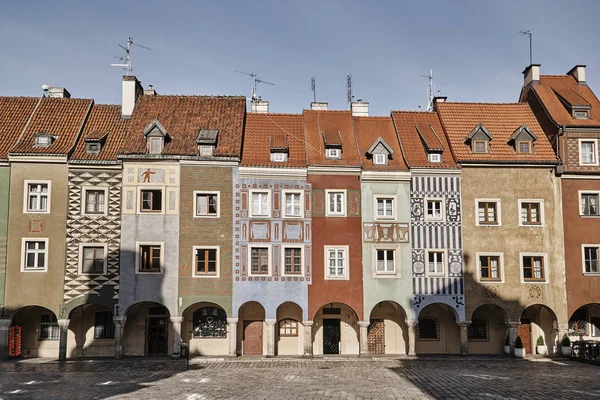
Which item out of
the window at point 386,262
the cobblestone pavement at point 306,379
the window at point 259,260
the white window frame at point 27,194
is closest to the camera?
the cobblestone pavement at point 306,379

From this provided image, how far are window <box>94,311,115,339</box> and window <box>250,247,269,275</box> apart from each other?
8236 mm

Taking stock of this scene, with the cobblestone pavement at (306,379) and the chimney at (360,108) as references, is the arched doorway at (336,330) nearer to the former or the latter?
the cobblestone pavement at (306,379)

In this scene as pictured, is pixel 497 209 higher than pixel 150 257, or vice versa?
pixel 497 209

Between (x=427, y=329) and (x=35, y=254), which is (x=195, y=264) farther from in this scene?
(x=427, y=329)

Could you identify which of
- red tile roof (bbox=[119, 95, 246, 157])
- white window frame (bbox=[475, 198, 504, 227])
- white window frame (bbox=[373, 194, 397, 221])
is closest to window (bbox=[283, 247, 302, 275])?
white window frame (bbox=[373, 194, 397, 221])

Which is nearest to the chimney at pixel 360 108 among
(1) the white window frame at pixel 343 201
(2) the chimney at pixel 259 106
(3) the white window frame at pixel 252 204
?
(2) the chimney at pixel 259 106

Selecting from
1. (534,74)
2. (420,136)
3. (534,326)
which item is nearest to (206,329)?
(420,136)

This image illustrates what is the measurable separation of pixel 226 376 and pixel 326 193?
37.6 ft

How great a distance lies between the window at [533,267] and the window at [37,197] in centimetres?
2524

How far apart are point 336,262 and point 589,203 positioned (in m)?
14.3

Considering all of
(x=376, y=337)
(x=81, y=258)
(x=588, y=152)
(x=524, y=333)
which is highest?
(x=588, y=152)

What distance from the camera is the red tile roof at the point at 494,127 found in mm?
35375

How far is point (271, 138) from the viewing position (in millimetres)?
35750

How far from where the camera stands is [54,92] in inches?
1537
